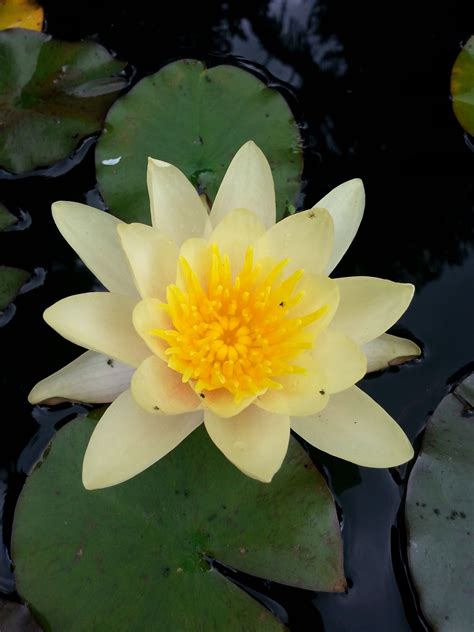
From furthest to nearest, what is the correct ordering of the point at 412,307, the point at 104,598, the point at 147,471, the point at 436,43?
the point at 436,43 → the point at 412,307 → the point at 147,471 → the point at 104,598

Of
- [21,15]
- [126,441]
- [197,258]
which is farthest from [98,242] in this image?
[21,15]

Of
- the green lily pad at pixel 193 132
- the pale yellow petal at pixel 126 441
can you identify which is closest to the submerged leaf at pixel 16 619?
the pale yellow petal at pixel 126 441

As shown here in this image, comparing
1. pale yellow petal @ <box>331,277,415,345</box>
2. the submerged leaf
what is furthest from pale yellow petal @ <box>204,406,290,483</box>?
the submerged leaf

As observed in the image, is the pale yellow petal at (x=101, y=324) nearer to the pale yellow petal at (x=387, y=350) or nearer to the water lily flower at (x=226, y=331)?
the water lily flower at (x=226, y=331)

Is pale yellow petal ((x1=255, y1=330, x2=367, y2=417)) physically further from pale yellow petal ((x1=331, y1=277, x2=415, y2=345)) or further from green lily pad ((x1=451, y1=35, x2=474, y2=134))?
green lily pad ((x1=451, y1=35, x2=474, y2=134))

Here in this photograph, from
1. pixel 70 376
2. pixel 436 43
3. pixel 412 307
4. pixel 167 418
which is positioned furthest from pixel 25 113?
pixel 436 43

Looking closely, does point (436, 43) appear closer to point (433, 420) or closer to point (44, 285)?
point (433, 420)
